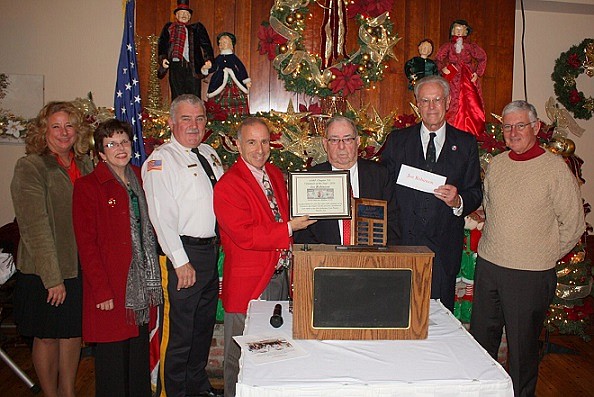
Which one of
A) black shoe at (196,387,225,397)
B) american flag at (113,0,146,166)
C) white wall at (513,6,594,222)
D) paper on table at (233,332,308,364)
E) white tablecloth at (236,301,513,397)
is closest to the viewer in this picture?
white tablecloth at (236,301,513,397)

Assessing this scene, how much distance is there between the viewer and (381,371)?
5.32ft

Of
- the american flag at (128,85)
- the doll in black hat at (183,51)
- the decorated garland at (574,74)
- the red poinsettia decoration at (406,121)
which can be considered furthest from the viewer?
the decorated garland at (574,74)

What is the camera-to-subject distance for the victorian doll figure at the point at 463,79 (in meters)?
4.66

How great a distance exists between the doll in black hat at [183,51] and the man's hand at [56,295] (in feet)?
7.73

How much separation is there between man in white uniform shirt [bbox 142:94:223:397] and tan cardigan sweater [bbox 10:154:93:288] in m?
0.43

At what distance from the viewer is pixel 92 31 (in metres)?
5.27

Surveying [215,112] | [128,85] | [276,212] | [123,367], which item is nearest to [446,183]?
[276,212]

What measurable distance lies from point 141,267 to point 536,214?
2.04 meters

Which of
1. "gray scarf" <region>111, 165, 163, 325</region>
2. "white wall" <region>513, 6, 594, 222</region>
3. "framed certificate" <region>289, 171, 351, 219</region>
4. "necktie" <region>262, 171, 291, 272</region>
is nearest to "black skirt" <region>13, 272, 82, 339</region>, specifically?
"gray scarf" <region>111, 165, 163, 325</region>

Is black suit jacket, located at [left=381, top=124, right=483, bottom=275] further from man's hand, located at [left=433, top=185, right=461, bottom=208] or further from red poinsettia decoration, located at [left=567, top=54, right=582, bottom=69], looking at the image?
red poinsettia decoration, located at [left=567, top=54, right=582, bottom=69]

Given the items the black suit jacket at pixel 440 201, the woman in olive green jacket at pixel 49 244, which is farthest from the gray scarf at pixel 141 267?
the black suit jacket at pixel 440 201

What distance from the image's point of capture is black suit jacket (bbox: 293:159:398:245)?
8.12ft

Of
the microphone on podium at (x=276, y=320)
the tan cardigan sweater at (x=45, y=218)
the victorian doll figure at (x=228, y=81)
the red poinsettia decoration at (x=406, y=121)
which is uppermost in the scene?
the victorian doll figure at (x=228, y=81)

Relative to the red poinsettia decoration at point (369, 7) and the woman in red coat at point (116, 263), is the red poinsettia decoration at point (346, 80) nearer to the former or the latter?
the red poinsettia decoration at point (369, 7)
